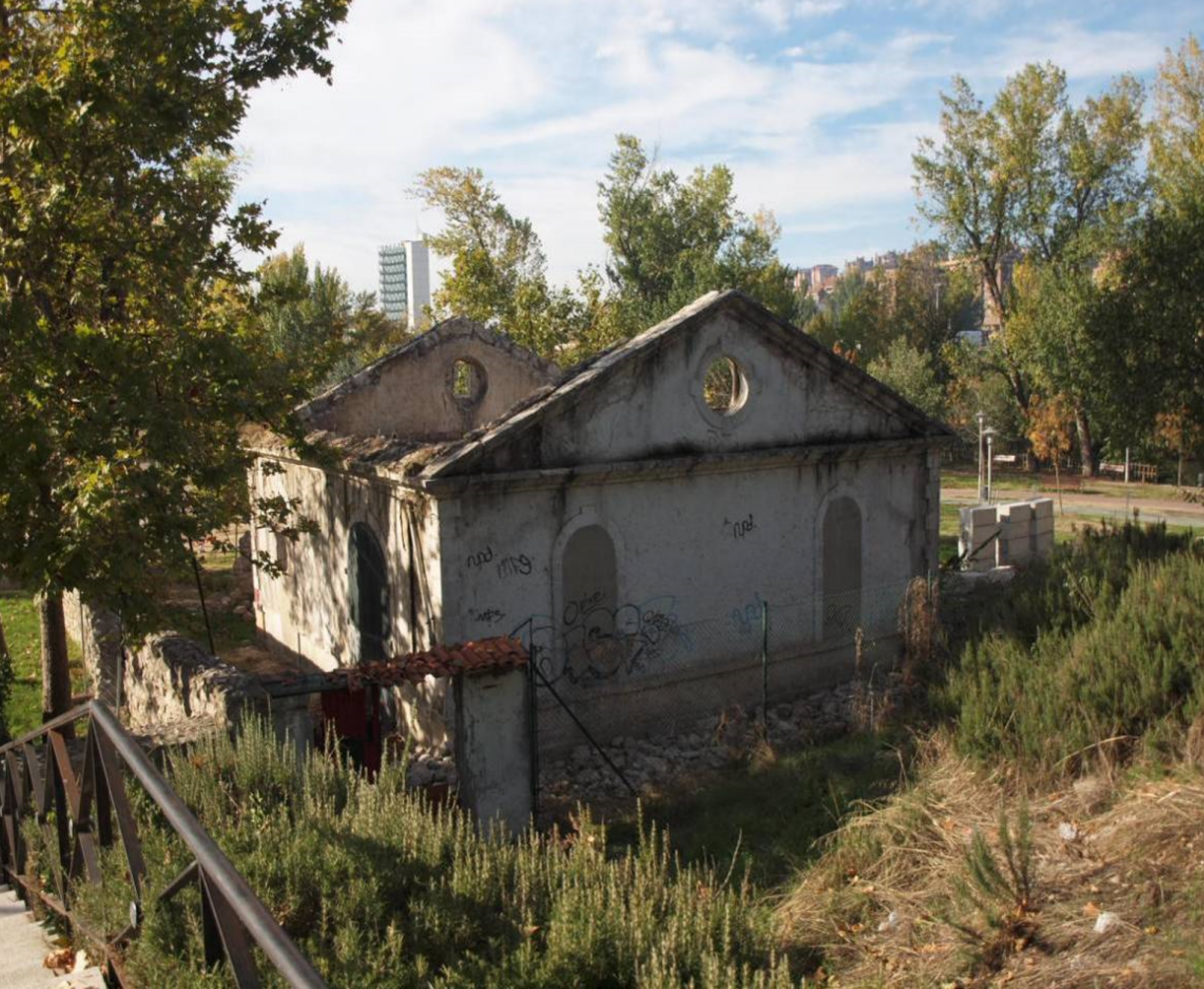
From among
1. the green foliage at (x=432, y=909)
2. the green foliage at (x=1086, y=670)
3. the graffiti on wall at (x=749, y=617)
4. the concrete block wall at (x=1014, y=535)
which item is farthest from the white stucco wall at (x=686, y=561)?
the concrete block wall at (x=1014, y=535)

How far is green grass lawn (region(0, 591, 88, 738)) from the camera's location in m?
13.7

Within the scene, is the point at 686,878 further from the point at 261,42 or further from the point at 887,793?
the point at 261,42

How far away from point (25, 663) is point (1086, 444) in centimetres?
4176

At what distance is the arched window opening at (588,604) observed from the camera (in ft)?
42.6

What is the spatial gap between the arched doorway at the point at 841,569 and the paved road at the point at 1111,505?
18239mm

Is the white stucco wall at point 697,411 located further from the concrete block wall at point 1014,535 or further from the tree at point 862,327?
the tree at point 862,327

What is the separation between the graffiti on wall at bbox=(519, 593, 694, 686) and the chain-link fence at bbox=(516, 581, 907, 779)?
0.01 metres

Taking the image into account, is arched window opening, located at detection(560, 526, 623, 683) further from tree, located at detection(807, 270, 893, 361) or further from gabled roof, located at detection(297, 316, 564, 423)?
tree, located at detection(807, 270, 893, 361)

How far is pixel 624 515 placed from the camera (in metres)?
13.4

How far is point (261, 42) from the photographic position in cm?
1054

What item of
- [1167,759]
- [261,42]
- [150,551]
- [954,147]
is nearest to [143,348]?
[150,551]

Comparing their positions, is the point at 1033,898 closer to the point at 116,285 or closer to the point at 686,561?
the point at 686,561

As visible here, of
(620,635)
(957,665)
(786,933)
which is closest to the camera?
(786,933)

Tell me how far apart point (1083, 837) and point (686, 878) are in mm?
3713
